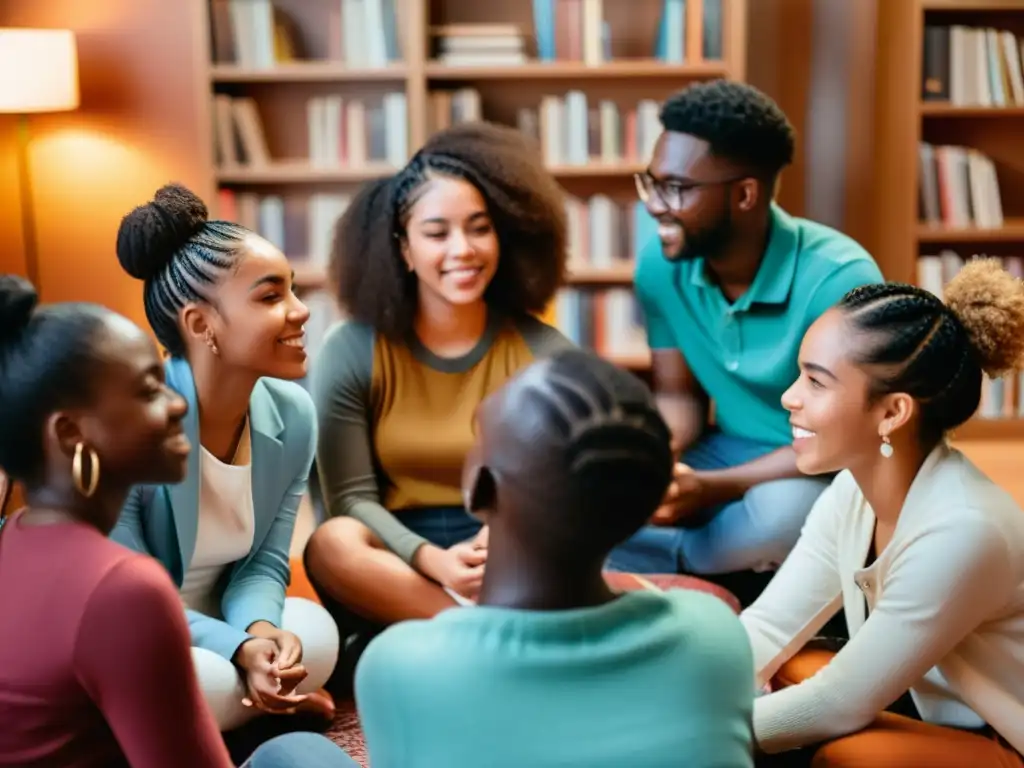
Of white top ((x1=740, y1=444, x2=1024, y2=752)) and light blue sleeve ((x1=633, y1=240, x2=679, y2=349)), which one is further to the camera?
light blue sleeve ((x1=633, y1=240, x2=679, y2=349))

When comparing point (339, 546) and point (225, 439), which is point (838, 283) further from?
point (225, 439)

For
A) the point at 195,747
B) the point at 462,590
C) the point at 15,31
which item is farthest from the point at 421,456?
the point at 15,31

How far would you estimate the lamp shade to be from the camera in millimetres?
3787

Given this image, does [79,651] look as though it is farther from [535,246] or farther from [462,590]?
[535,246]

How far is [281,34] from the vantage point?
407cm

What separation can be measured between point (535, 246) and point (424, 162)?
0.25 meters

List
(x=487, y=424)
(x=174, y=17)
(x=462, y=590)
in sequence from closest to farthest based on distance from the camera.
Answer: (x=487, y=424)
(x=462, y=590)
(x=174, y=17)

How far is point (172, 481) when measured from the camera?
4.26 ft

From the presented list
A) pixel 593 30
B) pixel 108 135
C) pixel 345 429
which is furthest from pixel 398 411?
pixel 108 135

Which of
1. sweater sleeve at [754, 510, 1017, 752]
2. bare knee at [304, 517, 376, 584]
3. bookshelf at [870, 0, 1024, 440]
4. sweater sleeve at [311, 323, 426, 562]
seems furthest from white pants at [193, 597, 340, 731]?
bookshelf at [870, 0, 1024, 440]

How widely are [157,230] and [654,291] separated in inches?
48.7

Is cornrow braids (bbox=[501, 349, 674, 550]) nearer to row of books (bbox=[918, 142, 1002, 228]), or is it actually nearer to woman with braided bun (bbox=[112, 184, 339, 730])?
woman with braided bun (bbox=[112, 184, 339, 730])

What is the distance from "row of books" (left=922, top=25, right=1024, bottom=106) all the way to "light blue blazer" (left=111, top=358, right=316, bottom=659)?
9.79 feet

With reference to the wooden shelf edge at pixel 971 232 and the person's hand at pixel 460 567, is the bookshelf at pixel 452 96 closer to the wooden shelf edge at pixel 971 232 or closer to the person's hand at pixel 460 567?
the wooden shelf edge at pixel 971 232
